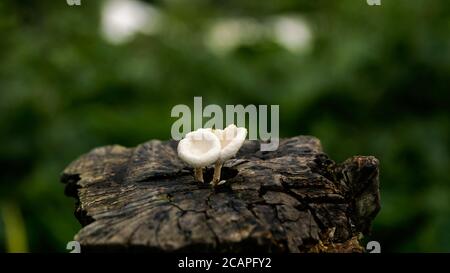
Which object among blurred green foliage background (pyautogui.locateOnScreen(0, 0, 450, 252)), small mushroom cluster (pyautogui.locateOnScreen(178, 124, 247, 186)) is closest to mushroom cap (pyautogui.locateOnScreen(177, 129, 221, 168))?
small mushroom cluster (pyautogui.locateOnScreen(178, 124, 247, 186))

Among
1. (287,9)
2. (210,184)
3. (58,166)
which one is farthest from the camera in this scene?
(287,9)

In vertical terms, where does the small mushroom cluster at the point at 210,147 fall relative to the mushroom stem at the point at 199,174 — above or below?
above

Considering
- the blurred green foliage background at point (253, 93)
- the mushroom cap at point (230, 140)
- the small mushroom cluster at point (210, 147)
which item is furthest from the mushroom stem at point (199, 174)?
the blurred green foliage background at point (253, 93)

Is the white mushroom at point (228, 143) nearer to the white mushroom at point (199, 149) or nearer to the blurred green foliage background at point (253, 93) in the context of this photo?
the white mushroom at point (199, 149)

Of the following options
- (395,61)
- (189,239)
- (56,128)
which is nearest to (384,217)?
(395,61)

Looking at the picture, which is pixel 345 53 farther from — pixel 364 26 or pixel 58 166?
pixel 58 166

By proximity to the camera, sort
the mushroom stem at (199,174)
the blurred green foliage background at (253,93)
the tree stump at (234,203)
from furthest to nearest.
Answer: the blurred green foliage background at (253,93) < the mushroom stem at (199,174) < the tree stump at (234,203)
